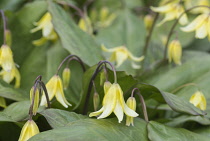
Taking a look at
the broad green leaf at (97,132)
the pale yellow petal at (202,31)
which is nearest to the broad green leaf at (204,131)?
the broad green leaf at (97,132)

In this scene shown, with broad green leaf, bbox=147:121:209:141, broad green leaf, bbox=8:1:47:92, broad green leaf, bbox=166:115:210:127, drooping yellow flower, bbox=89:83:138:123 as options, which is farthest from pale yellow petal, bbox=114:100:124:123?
broad green leaf, bbox=8:1:47:92

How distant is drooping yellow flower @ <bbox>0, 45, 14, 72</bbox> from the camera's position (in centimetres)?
205

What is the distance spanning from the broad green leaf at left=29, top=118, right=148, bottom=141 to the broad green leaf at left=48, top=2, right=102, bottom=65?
705 millimetres

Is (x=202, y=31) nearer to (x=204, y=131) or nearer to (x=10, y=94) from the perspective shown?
(x=204, y=131)

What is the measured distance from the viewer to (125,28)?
3.22 metres

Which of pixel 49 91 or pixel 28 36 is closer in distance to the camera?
pixel 49 91

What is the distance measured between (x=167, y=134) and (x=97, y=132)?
13.8 inches

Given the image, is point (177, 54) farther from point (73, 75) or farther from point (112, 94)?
point (112, 94)

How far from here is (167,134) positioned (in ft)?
5.38

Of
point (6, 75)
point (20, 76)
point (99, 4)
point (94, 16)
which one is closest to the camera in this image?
point (6, 75)

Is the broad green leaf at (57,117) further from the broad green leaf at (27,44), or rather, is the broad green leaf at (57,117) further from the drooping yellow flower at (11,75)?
the broad green leaf at (27,44)

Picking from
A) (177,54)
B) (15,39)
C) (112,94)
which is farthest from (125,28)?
(112,94)

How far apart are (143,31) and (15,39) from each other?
1.12 m

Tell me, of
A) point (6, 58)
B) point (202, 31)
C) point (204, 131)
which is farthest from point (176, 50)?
point (6, 58)
